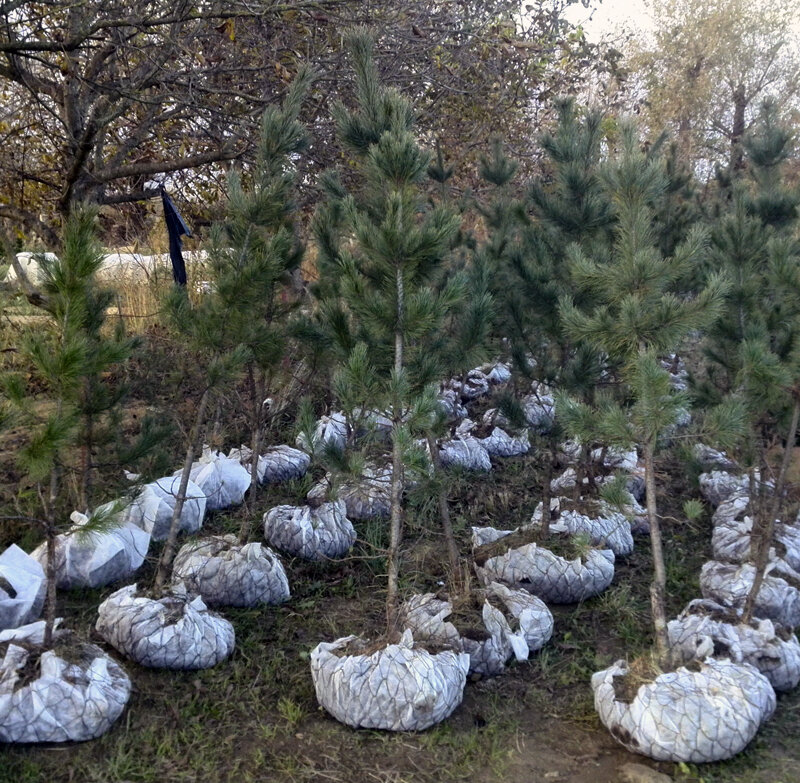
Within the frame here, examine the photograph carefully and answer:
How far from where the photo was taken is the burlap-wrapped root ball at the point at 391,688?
321cm

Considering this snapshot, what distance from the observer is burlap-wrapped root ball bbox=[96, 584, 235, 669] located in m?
3.53

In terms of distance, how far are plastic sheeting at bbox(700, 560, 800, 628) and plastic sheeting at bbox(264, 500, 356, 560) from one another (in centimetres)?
196

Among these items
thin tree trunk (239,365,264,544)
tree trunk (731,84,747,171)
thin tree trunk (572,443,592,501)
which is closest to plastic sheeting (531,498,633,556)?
thin tree trunk (572,443,592,501)

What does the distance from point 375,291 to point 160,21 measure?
231 cm

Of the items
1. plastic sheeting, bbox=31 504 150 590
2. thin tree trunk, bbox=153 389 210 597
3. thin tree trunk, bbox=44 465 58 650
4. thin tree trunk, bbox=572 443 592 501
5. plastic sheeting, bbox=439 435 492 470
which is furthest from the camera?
plastic sheeting, bbox=439 435 492 470

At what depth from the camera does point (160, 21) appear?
15.3 ft

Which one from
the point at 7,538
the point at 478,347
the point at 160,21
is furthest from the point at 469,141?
the point at 7,538

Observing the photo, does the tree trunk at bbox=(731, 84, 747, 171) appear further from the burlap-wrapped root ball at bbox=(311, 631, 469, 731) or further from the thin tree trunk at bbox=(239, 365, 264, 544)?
the burlap-wrapped root ball at bbox=(311, 631, 469, 731)

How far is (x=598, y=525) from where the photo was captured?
15.9ft

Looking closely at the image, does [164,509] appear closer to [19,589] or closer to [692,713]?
[19,589]

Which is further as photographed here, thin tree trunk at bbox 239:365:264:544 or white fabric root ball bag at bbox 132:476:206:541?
white fabric root ball bag at bbox 132:476:206:541

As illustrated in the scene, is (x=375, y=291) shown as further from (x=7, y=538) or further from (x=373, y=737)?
(x=7, y=538)

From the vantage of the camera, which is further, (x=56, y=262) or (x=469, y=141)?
(x=469, y=141)

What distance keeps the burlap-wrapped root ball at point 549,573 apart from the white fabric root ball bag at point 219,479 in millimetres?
1782
